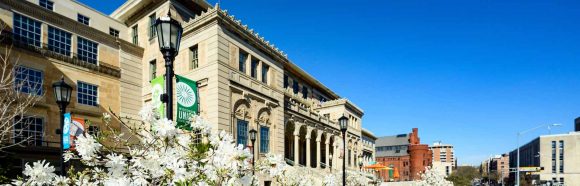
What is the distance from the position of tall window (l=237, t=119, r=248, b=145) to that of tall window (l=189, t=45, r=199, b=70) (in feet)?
18.1

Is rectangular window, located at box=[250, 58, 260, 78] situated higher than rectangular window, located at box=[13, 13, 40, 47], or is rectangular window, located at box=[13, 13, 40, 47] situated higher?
rectangular window, located at box=[13, 13, 40, 47]

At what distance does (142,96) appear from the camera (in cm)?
2834

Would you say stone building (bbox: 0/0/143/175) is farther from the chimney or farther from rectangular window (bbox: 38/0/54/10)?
the chimney

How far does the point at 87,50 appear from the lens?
985 inches

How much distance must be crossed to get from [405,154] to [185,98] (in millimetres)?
98019

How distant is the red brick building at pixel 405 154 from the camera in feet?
320

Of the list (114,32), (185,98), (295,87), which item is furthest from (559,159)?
(114,32)

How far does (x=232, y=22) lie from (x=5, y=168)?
51.3 ft

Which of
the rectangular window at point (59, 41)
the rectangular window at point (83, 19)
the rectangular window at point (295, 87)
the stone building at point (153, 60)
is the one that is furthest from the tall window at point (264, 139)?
the rectangular window at point (83, 19)

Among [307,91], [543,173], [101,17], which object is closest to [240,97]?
[101,17]

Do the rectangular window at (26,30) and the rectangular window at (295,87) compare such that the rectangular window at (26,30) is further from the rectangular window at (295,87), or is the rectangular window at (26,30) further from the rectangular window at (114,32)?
the rectangular window at (295,87)

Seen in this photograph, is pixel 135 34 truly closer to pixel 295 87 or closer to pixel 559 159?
pixel 295 87

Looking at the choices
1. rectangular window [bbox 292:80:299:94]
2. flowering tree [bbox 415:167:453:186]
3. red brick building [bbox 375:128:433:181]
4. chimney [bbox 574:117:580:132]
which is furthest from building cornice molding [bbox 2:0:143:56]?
chimney [bbox 574:117:580:132]

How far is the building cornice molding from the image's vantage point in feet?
68.8
